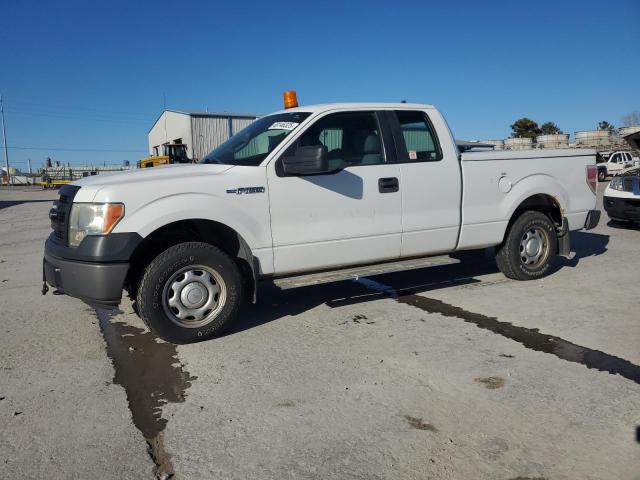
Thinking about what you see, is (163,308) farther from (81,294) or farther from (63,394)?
(63,394)

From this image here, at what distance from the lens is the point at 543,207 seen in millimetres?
6355

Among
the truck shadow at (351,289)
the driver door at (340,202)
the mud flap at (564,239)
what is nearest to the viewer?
the driver door at (340,202)

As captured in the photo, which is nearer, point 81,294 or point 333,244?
point 81,294

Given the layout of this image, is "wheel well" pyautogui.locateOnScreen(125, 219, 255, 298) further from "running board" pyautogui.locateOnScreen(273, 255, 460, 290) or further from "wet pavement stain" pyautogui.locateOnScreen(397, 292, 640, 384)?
"wet pavement stain" pyautogui.locateOnScreen(397, 292, 640, 384)

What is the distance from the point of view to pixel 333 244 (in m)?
4.75

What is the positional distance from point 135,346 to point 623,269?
600 cm

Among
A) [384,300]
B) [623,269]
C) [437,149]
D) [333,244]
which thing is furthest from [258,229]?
[623,269]

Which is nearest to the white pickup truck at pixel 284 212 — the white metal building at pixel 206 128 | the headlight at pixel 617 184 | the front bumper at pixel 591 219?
the front bumper at pixel 591 219

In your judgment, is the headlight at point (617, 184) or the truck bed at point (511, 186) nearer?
the truck bed at point (511, 186)

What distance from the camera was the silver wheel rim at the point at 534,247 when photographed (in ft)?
20.1

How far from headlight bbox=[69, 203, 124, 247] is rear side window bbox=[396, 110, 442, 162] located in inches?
107

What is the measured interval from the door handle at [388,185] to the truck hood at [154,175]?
1.43 metres

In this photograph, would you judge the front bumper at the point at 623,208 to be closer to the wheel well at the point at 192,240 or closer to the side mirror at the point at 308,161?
the side mirror at the point at 308,161

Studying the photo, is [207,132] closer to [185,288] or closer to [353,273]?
[353,273]
